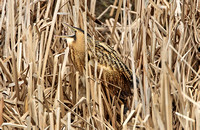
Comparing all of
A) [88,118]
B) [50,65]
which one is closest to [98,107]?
[88,118]

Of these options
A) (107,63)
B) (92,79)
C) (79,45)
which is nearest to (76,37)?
(79,45)

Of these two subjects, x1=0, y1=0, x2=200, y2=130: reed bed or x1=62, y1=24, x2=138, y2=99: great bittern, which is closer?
x1=0, y1=0, x2=200, y2=130: reed bed

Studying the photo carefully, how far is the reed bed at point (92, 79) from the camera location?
136cm

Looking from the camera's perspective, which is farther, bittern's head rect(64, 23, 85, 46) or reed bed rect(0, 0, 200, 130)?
bittern's head rect(64, 23, 85, 46)

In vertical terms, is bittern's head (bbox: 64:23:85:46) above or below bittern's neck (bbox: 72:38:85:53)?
above

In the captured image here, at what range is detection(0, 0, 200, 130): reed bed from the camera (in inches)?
53.5

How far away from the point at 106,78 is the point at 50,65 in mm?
261

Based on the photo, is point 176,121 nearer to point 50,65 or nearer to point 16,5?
point 50,65

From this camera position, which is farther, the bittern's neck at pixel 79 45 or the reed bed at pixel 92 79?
the bittern's neck at pixel 79 45

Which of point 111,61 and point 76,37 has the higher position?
point 76,37

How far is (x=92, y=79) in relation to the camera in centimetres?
151

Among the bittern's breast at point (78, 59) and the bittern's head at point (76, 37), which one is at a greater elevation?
the bittern's head at point (76, 37)

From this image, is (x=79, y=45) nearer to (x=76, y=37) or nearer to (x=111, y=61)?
(x=76, y=37)

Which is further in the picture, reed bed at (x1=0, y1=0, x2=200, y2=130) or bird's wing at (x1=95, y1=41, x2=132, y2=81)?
bird's wing at (x1=95, y1=41, x2=132, y2=81)
